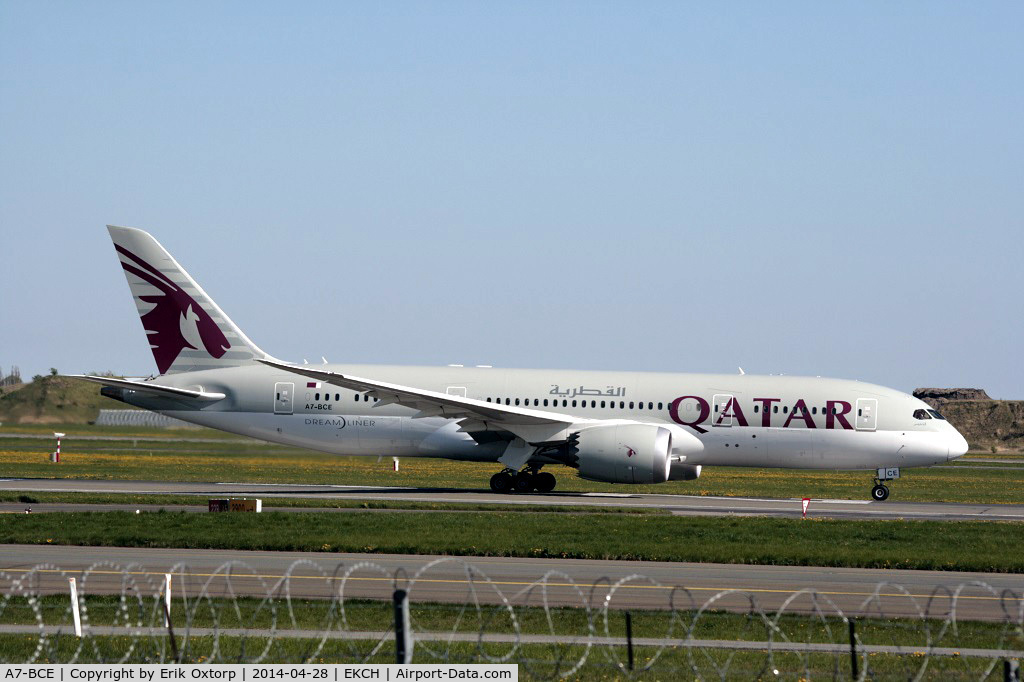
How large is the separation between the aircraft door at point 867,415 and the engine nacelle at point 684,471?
5.75 m

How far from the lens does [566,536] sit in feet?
86.5

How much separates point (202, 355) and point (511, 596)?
27334 mm

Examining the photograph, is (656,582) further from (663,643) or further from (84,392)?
(84,392)

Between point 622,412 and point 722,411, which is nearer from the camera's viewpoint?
point 722,411

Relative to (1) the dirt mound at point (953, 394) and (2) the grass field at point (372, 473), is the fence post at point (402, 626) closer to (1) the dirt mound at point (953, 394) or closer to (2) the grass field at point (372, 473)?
(2) the grass field at point (372, 473)

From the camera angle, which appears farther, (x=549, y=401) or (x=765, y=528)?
(x=549, y=401)

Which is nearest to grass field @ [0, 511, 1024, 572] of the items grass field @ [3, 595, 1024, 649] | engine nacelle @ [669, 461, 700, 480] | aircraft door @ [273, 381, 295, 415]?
grass field @ [3, 595, 1024, 649]

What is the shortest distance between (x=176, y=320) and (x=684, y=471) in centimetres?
1892

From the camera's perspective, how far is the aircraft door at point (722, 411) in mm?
40625

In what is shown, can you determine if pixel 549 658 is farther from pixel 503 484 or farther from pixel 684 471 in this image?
pixel 684 471

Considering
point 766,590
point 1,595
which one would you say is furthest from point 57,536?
point 766,590

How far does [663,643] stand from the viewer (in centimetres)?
1483

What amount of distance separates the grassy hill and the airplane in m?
21.0

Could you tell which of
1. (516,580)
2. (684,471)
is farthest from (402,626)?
(684,471)
